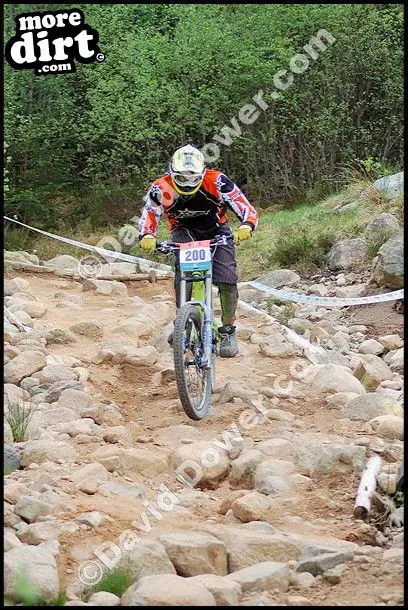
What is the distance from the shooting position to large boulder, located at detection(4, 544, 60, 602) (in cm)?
250

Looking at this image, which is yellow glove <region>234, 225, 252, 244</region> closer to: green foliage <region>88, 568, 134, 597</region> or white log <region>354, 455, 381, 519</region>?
white log <region>354, 455, 381, 519</region>

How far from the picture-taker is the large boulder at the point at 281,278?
10.1 metres

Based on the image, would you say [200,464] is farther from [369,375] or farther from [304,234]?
[304,234]

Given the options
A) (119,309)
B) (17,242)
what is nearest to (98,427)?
(119,309)

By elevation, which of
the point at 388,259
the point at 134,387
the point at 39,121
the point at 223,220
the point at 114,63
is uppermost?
the point at 114,63

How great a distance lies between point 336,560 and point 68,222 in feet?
52.3

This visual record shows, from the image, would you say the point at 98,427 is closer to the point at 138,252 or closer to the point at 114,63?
the point at 138,252

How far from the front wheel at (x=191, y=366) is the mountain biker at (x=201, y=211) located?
177 mm

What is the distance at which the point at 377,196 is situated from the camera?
11.6m

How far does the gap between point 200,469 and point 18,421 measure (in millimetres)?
948

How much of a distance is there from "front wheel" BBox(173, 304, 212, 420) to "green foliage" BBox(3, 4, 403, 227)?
450 inches

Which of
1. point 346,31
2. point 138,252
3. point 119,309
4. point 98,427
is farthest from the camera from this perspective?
point 346,31

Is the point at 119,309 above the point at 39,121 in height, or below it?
below
